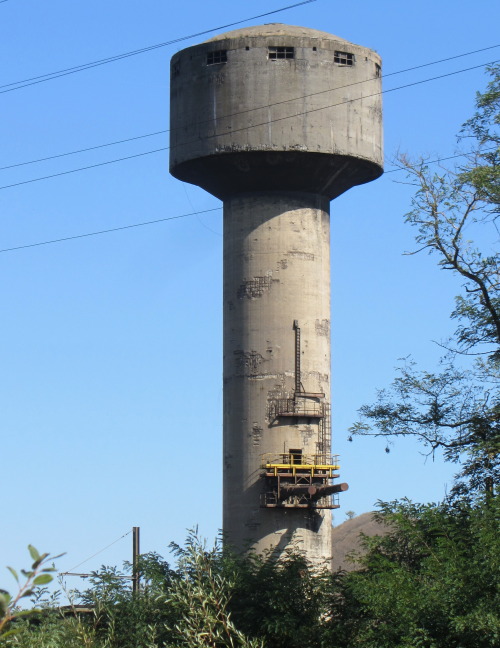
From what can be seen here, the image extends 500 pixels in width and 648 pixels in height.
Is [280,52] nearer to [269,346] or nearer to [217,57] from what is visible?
[217,57]

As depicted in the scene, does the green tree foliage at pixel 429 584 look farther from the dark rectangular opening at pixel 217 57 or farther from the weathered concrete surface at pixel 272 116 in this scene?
the dark rectangular opening at pixel 217 57

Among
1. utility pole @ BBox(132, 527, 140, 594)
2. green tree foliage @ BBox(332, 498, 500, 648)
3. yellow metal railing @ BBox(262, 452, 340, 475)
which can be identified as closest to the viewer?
green tree foliage @ BBox(332, 498, 500, 648)

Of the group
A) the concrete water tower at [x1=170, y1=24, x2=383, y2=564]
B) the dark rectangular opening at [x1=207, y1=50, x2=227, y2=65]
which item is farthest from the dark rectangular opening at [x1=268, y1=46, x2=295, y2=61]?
the dark rectangular opening at [x1=207, y1=50, x2=227, y2=65]

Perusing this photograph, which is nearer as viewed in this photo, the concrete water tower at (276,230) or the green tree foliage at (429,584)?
the green tree foliage at (429,584)

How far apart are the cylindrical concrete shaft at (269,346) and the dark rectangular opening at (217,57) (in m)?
5.01

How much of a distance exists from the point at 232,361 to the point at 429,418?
37.1ft

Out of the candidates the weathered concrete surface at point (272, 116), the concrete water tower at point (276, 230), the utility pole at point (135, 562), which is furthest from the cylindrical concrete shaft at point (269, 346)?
the utility pole at point (135, 562)

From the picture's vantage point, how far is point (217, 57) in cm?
4512

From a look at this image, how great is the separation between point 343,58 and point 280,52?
2528 millimetres

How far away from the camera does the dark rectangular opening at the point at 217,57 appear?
44906 millimetres

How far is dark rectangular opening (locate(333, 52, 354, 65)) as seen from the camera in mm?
45250

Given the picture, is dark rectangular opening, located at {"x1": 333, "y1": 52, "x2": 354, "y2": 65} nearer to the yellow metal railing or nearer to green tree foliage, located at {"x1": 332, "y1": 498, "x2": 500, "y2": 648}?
the yellow metal railing

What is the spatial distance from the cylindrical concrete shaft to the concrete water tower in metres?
0.05

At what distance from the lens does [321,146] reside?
44.2 meters
